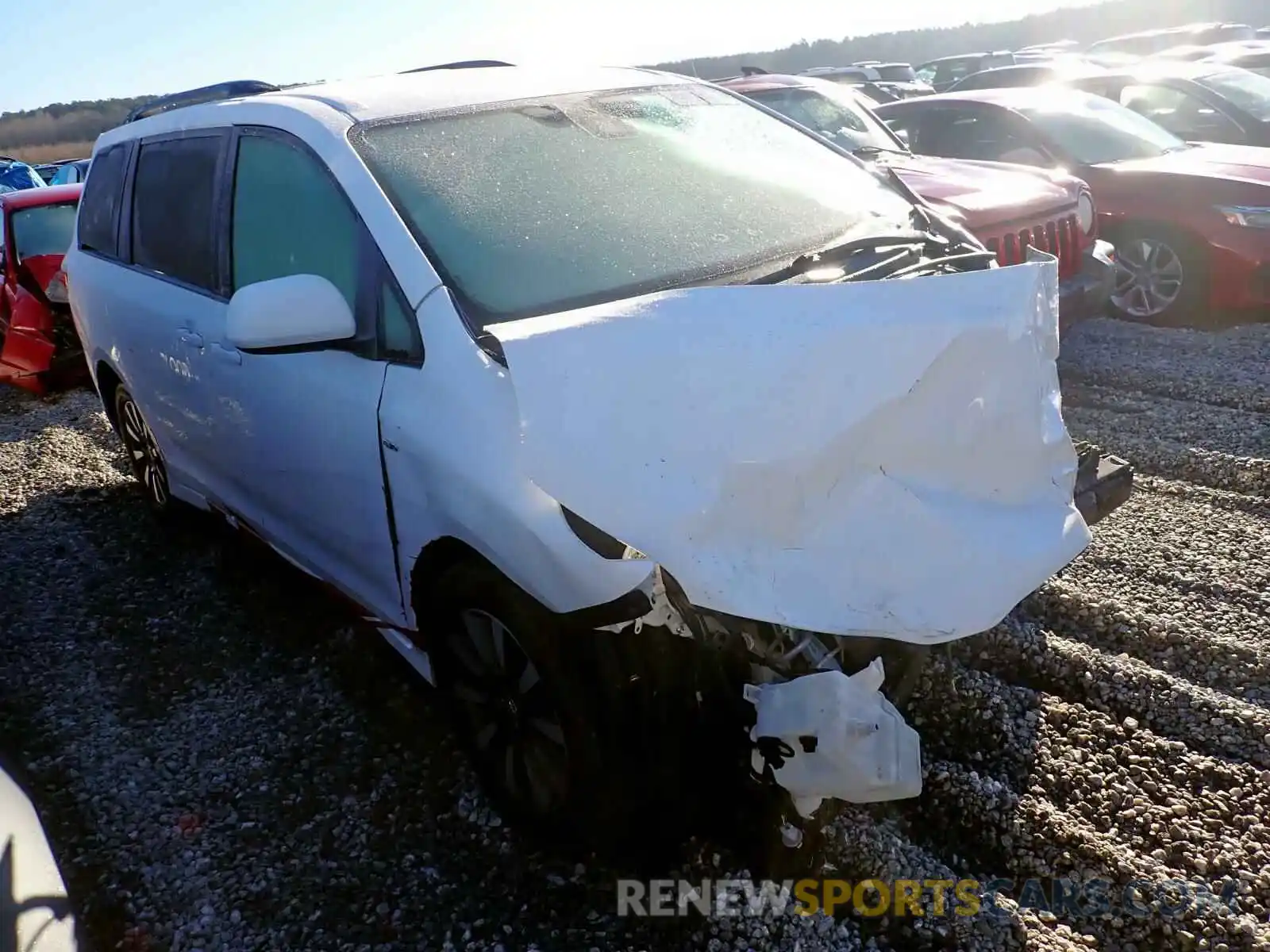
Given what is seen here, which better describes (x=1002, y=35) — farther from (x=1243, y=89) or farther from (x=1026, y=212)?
(x=1026, y=212)

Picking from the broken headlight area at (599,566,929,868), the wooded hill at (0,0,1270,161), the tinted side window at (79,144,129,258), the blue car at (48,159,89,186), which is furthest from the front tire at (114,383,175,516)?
the wooded hill at (0,0,1270,161)

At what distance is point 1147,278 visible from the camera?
6.57 m

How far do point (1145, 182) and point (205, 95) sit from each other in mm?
5505

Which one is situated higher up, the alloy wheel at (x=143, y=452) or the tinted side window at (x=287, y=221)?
the tinted side window at (x=287, y=221)

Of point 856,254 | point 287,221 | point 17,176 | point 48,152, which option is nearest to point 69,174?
point 17,176

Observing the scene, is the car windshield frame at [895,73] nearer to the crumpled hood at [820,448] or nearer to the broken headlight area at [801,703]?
the crumpled hood at [820,448]

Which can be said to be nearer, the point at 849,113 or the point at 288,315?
the point at 288,315

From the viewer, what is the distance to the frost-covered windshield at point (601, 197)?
8.46ft

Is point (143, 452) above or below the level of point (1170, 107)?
below

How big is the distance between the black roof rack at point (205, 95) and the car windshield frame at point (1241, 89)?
8.16 meters

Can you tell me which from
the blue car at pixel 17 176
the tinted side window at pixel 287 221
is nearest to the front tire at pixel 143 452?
the tinted side window at pixel 287 221

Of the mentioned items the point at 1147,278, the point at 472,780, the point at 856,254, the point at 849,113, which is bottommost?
the point at 472,780

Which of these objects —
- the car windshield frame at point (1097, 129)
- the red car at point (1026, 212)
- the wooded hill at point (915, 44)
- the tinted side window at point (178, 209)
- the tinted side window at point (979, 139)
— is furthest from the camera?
the wooded hill at point (915, 44)

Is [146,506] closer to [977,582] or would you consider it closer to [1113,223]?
[977,582]
